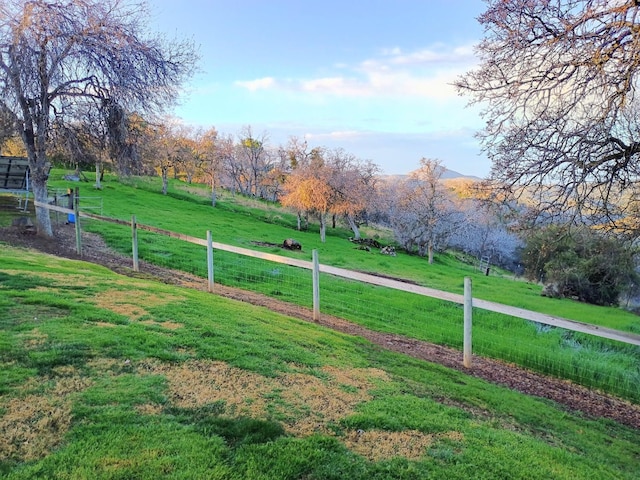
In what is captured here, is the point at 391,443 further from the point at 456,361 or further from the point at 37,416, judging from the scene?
the point at 456,361

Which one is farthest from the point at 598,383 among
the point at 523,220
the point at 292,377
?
the point at 292,377

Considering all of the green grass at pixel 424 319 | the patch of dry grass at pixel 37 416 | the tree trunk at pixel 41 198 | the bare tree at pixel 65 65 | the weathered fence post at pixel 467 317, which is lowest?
the green grass at pixel 424 319

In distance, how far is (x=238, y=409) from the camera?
10.6 feet

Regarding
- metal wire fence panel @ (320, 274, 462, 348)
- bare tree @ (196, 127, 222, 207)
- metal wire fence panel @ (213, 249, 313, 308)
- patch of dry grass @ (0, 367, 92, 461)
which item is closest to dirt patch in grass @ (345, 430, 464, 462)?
patch of dry grass @ (0, 367, 92, 461)

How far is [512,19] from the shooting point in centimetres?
575

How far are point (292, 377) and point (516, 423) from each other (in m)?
2.35

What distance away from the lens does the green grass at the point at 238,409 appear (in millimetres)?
2549

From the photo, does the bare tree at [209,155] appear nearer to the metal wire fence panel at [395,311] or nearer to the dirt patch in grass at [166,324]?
the metal wire fence panel at [395,311]

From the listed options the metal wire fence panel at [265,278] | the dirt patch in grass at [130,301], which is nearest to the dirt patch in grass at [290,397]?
the dirt patch in grass at [130,301]

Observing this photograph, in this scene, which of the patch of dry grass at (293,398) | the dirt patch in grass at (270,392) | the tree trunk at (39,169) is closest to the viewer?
the patch of dry grass at (293,398)

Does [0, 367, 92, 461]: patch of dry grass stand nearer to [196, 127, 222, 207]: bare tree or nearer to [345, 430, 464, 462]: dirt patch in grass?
[345, 430, 464, 462]: dirt patch in grass

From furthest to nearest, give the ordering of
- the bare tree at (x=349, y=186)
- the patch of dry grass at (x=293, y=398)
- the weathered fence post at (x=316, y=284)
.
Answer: the bare tree at (x=349, y=186)
the weathered fence post at (x=316, y=284)
the patch of dry grass at (x=293, y=398)

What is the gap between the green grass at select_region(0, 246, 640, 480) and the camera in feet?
8.36

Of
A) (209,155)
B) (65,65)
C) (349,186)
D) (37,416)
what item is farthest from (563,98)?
(209,155)
